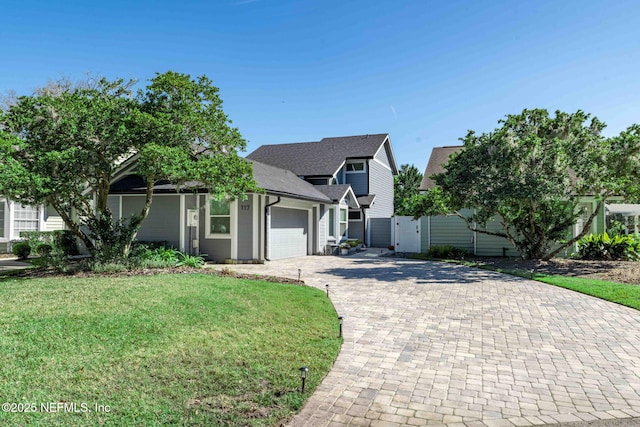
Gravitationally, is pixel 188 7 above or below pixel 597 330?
above

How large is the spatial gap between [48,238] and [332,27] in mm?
13045

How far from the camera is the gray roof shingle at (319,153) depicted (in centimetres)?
2391

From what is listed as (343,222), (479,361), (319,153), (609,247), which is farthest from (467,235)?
(479,361)

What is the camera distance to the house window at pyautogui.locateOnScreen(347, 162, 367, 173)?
25.3 m

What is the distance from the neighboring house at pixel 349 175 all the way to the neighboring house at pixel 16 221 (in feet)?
43.0

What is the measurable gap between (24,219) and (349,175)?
692 inches

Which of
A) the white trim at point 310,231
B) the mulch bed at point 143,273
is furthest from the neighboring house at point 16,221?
the white trim at point 310,231

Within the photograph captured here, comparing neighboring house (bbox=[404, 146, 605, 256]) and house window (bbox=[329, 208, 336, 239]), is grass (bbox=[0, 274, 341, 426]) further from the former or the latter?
house window (bbox=[329, 208, 336, 239])

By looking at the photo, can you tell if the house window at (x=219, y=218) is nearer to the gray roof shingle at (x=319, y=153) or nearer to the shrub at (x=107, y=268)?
the shrub at (x=107, y=268)

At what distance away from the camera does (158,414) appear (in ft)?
10.3

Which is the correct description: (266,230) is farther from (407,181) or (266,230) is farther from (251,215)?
(407,181)

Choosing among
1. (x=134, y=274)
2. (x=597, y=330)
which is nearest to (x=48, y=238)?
(x=134, y=274)

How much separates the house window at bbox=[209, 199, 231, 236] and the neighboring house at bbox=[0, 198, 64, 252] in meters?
7.66

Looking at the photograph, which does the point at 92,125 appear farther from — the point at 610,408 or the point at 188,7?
the point at 610,408
